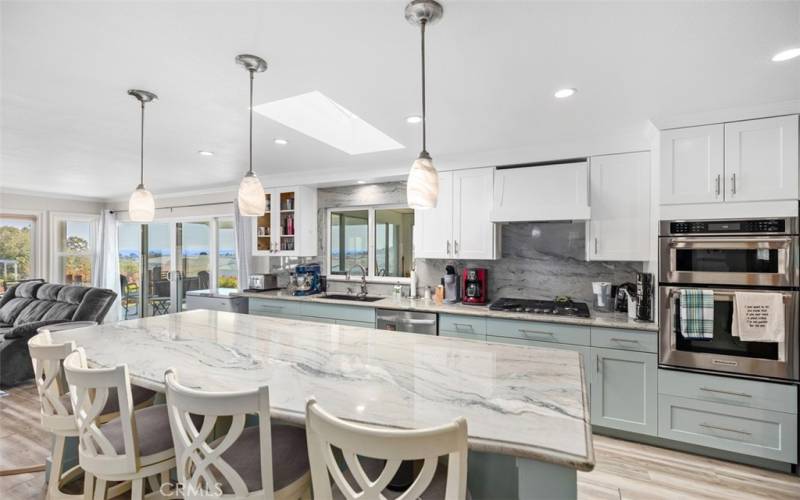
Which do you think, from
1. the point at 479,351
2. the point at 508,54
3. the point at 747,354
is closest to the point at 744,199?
the point at 747,354

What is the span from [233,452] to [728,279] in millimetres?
2970

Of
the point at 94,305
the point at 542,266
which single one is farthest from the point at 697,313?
the point at 94,305

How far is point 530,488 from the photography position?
945 millimetres

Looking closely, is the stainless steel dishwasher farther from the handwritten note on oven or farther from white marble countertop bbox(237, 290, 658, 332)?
the handwritten note on oven

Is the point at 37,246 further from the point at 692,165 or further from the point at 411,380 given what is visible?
the point at 692,165

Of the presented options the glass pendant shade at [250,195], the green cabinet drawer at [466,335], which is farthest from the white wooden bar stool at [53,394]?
the green cabinet drawer at [466,335]

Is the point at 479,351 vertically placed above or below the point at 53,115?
below

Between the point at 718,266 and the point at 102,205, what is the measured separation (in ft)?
28.7

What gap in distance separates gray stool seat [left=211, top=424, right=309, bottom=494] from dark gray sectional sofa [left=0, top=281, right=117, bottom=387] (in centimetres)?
393

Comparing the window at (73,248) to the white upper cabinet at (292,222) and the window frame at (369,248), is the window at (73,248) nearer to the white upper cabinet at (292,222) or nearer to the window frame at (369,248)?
the white upper cabinet at (292,222)

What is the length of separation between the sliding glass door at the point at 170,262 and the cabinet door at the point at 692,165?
5225mm

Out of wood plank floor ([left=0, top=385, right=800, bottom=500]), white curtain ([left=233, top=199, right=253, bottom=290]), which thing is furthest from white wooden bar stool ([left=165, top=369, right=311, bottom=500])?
white curtain ([left=233, top=199, right=253, bottom=290])

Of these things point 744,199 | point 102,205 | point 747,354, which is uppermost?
point 102,205

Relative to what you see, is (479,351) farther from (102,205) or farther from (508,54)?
(102,205)
